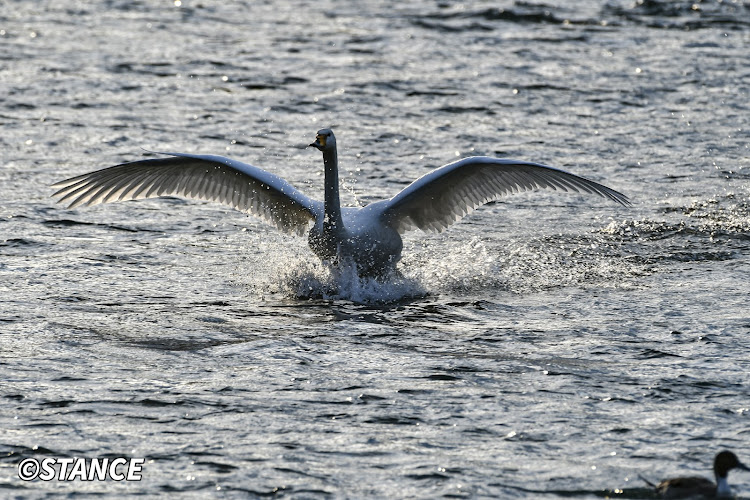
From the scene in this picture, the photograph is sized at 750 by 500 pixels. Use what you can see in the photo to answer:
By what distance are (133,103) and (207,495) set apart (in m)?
12.4

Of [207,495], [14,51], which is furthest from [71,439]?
[14,51]

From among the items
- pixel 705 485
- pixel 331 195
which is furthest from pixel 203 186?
pixel 705 485

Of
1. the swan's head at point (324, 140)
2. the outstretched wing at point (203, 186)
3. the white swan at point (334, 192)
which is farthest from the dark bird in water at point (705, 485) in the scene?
the outstretched wing at point (203, 186)

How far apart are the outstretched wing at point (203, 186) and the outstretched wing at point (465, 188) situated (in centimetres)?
83

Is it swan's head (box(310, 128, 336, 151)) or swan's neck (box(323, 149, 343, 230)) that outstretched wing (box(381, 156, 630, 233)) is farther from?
swan's head (box(310, 128, 336, 151))

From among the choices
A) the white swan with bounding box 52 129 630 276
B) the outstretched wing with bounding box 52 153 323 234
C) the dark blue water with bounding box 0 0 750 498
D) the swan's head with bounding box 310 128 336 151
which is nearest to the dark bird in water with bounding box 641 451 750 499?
the dark blue water with bounding box 0 0 750 498

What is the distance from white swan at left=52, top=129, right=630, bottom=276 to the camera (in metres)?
11.7

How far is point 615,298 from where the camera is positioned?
37.1 ft

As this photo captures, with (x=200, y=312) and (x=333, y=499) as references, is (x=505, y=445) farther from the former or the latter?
(x=200, y=312)

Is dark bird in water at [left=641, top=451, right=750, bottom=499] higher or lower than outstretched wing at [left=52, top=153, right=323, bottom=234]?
lower

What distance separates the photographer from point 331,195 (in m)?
11.6

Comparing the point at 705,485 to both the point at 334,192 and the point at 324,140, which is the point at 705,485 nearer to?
the point at 334,192

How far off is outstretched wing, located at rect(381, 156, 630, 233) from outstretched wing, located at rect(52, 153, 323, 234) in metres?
0.83

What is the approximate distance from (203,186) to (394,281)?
7.01 ft
